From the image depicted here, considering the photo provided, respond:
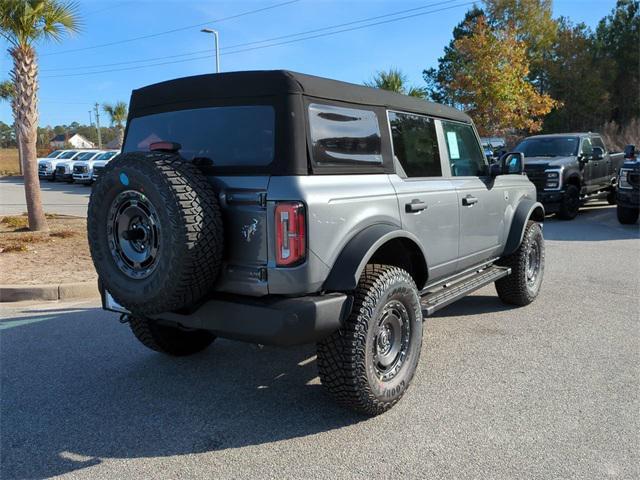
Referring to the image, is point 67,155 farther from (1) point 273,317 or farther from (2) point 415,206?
(1) point 273,317

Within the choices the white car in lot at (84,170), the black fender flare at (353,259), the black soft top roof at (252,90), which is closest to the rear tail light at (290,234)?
the black fender flare at (353,259)

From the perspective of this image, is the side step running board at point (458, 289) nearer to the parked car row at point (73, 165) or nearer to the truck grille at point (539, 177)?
the truck grille at point (539, 177)

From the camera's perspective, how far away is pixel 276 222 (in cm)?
286

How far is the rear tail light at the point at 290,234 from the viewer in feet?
9.34

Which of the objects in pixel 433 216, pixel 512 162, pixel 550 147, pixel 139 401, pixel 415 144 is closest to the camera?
pixel 139 401

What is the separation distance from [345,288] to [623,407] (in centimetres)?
203

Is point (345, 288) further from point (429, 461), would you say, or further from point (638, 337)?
point (638, 337)

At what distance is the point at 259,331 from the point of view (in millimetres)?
2883

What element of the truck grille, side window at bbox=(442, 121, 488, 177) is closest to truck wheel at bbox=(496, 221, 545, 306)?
side window at bbox=(442, 121, 488, 177)

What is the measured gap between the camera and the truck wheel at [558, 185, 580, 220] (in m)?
12.6

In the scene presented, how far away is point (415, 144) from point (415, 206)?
0.64 m

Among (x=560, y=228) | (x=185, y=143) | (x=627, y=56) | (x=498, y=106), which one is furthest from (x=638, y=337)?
(x=627, y=56)

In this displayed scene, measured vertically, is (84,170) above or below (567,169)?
above

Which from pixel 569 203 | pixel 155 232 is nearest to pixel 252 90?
pixel 155 232
